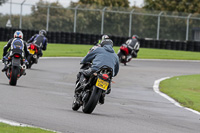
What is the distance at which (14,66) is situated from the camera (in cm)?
1433

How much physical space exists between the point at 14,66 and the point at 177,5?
61533mm

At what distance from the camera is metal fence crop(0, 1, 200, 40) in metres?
45.2

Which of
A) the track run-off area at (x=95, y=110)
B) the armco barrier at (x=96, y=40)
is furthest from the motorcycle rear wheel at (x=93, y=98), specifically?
the armco barrier at (x=96, y=40)

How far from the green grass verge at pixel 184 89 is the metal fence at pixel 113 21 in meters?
24.0

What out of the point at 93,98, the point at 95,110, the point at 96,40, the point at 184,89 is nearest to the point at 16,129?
the point at 93,98

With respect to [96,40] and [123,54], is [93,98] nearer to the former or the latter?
[123,54]

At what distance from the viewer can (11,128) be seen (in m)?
7.48

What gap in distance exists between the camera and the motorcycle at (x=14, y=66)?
47.0ft

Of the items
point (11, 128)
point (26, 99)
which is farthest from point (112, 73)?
point (11, 128)

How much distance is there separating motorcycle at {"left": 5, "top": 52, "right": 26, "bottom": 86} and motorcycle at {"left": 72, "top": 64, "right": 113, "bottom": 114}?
4.00 m

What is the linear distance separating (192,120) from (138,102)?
290 centimetres

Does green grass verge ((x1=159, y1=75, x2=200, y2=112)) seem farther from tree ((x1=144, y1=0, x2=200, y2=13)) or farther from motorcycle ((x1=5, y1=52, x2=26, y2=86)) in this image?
tree ((x1=144, y1=0, x2=200, y2=13))

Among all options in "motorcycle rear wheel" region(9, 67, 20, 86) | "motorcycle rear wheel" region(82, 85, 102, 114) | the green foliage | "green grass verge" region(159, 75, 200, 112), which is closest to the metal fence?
"green grass verge" region(159, 75, 200, 112)

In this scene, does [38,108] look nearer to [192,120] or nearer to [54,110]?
[54,110]
